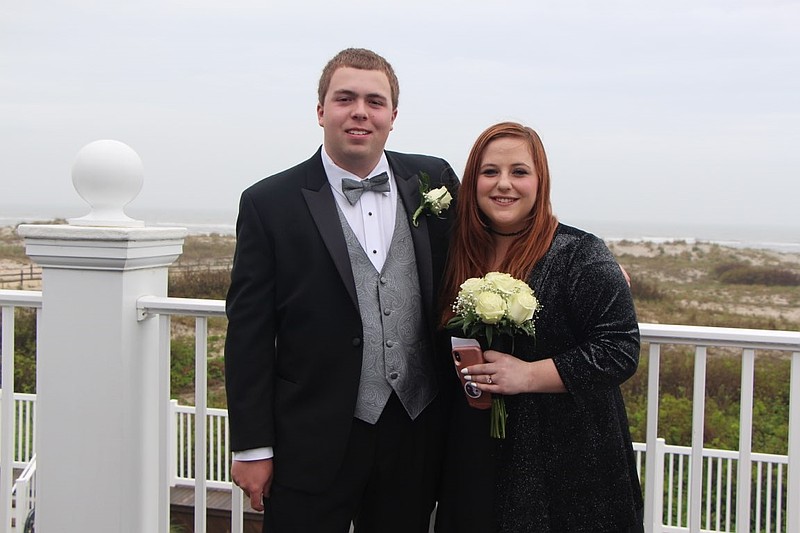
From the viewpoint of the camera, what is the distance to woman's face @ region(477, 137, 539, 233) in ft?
6.84

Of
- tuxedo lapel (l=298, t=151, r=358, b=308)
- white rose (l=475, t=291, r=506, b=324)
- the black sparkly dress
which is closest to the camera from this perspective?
white rose (l=475, t=291, r=506, b=324)

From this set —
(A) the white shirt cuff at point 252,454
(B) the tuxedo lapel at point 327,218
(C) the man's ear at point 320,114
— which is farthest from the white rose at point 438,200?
(A) the white shirt cuff at point 252,454

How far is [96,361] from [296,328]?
2.83 feet

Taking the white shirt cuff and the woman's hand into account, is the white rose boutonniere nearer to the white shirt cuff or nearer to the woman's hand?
the woman's hand

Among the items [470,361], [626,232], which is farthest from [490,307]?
[626,232]

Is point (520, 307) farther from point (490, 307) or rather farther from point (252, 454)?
point (252, 454)

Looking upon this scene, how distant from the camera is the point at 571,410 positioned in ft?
6.86

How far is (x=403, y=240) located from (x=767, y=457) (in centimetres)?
368

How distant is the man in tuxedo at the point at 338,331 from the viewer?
214 cm

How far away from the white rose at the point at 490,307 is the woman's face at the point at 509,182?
10.6 inches

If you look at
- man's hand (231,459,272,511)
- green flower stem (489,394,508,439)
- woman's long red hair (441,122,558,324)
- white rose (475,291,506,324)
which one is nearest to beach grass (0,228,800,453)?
man's hand (231,459,272,511)

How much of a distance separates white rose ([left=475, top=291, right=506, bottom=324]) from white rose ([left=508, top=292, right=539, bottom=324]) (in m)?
0.02

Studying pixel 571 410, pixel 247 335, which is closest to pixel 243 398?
pixel 247 335

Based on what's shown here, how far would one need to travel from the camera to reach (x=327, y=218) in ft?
7.17
